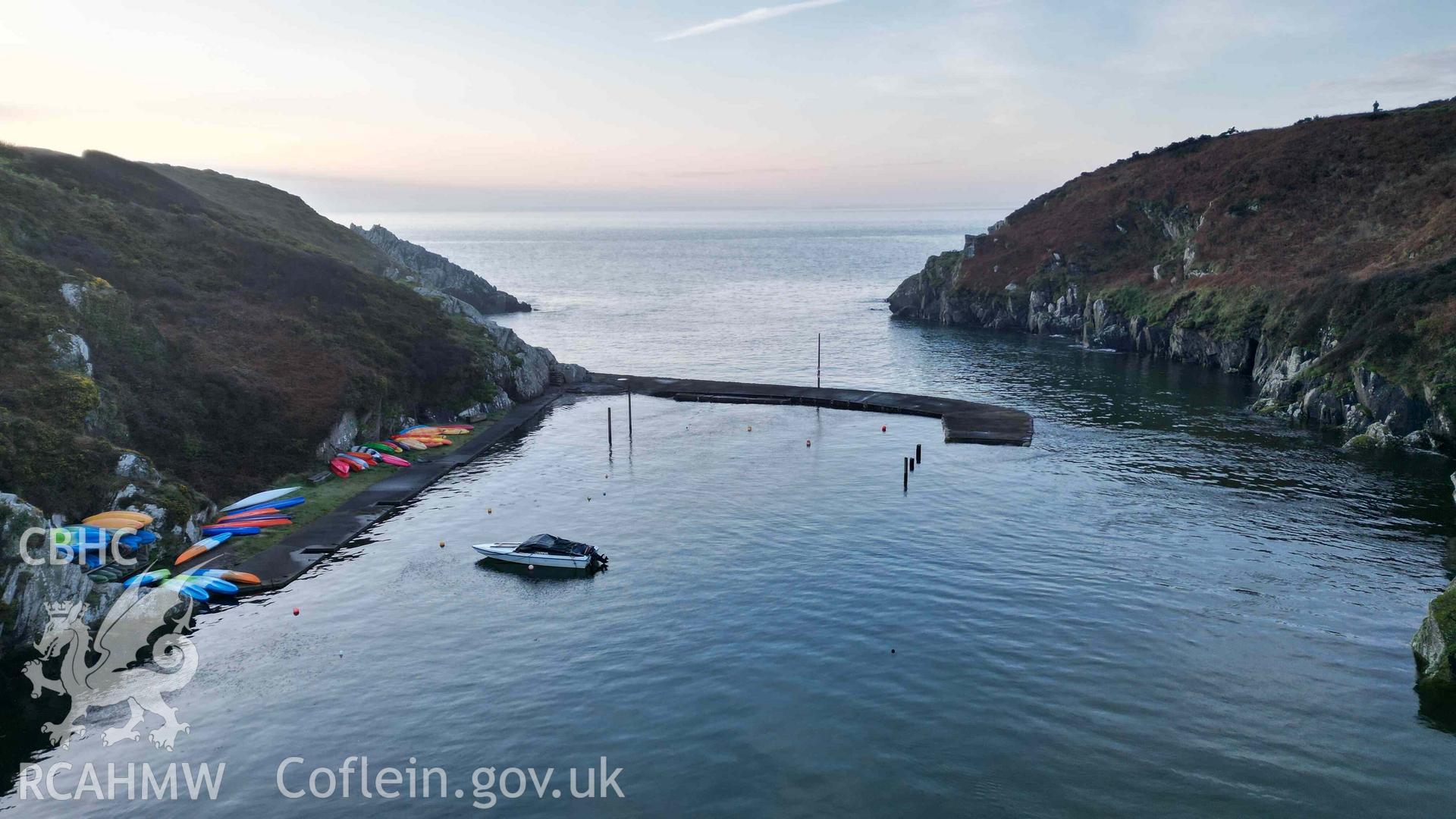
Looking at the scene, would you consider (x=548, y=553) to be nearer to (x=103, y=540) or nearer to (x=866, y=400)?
(x=103, y=540)

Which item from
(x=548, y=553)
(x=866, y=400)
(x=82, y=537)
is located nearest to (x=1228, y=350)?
(x=866, y=400)

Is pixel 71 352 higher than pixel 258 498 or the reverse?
higher

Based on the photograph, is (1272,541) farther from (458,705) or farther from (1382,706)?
(458,705)

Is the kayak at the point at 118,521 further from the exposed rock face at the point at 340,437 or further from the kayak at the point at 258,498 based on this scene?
the exposed rock face at the point at 340,437

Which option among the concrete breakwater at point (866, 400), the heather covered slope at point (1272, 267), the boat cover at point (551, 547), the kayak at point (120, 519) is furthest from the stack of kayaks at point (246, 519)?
the heather covered slope at point (1272, 267)

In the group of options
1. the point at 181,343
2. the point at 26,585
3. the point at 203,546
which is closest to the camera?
the point at 26,585

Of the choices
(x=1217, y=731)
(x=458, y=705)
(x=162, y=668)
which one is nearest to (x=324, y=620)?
(x=162, y=668)

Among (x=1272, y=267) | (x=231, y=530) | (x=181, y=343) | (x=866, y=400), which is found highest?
(x=1272, y=267)
